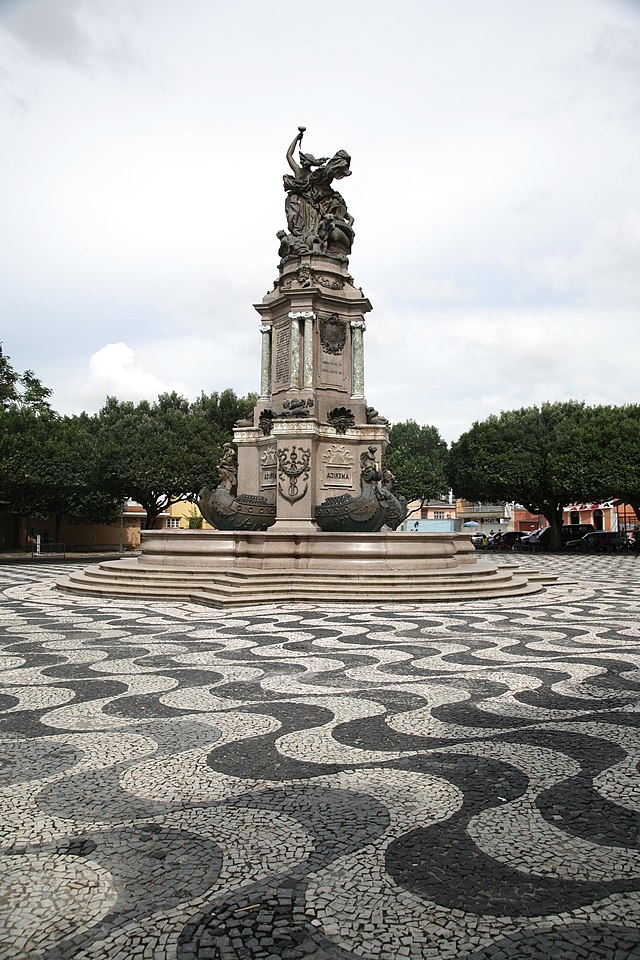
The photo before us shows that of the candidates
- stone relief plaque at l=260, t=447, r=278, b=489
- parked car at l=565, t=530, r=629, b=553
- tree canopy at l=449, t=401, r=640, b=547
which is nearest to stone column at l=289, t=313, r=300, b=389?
stone relief plaque at l=260, t=447, r=278, b=489

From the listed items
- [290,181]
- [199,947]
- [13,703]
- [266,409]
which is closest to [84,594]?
[266,409]

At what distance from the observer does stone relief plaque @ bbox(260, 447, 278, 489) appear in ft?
56.9

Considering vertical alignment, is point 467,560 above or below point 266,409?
below

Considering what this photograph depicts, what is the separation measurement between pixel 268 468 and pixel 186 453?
2046cm

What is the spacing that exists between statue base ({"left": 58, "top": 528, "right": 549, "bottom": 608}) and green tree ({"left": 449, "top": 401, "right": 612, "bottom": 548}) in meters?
23.3

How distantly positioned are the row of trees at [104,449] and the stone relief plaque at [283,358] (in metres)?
16.3

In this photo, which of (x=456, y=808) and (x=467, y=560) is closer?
(x=456, y=808)

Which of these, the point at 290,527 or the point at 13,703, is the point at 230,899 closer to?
the point at 13,703

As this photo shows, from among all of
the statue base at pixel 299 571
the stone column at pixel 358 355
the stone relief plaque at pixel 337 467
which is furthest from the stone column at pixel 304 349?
the statue base at pixel 299 571

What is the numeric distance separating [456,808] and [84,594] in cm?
1268

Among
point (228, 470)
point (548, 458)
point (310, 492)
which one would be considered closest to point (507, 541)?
point (548, 458)

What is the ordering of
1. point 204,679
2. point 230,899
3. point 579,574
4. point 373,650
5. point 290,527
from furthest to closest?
point 579,574
point 290,527
point 373,650
point 204,679
point 230,899

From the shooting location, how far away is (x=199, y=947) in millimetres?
2307

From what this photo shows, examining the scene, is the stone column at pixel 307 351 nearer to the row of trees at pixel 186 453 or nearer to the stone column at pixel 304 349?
the stone column at pixel 304 349
